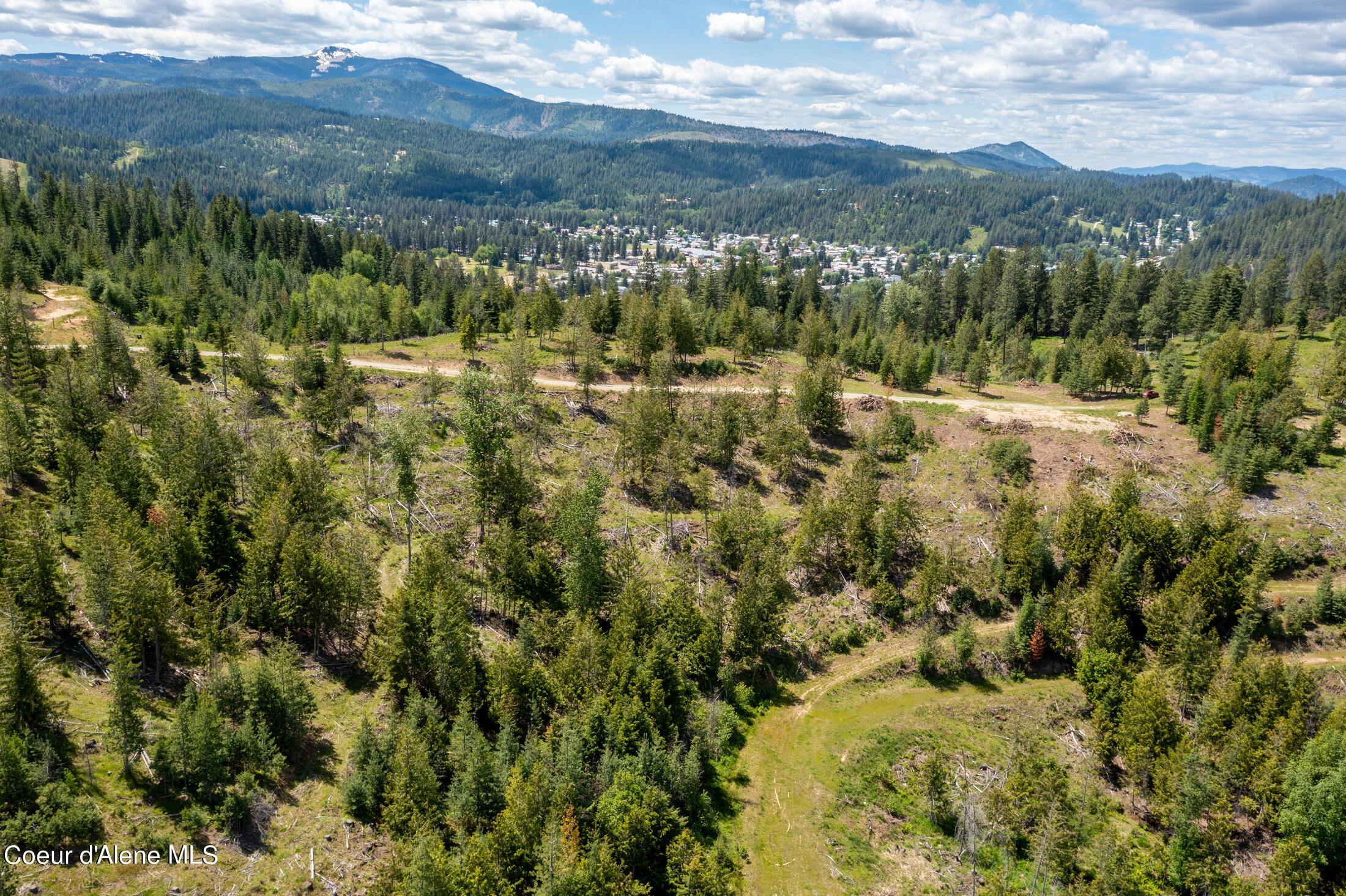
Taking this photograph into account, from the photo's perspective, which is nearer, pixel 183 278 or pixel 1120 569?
pixel 1120 569

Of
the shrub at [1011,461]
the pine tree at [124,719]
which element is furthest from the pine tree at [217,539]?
the shrub at [1011,461]

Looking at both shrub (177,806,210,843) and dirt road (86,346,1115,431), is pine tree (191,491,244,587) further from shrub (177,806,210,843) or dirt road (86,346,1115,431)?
dirt road (86,346,1115,431)

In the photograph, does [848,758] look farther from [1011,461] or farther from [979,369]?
[979,369]

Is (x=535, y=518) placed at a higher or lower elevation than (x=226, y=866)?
higher

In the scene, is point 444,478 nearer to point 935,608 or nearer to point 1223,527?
point 935,608

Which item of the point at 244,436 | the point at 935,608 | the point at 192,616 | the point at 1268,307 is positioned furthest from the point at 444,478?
the point at 1268,307

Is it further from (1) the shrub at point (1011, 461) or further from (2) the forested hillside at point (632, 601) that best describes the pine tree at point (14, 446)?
(1) the shrub at point (1011, 461)

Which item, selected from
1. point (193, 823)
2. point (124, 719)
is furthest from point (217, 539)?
point (193, 823)

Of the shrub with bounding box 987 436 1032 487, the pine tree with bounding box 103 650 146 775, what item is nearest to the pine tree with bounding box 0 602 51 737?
the pine tree with bounding box 103 650 146 775

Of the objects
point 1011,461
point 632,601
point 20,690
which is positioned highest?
point 1011,461
